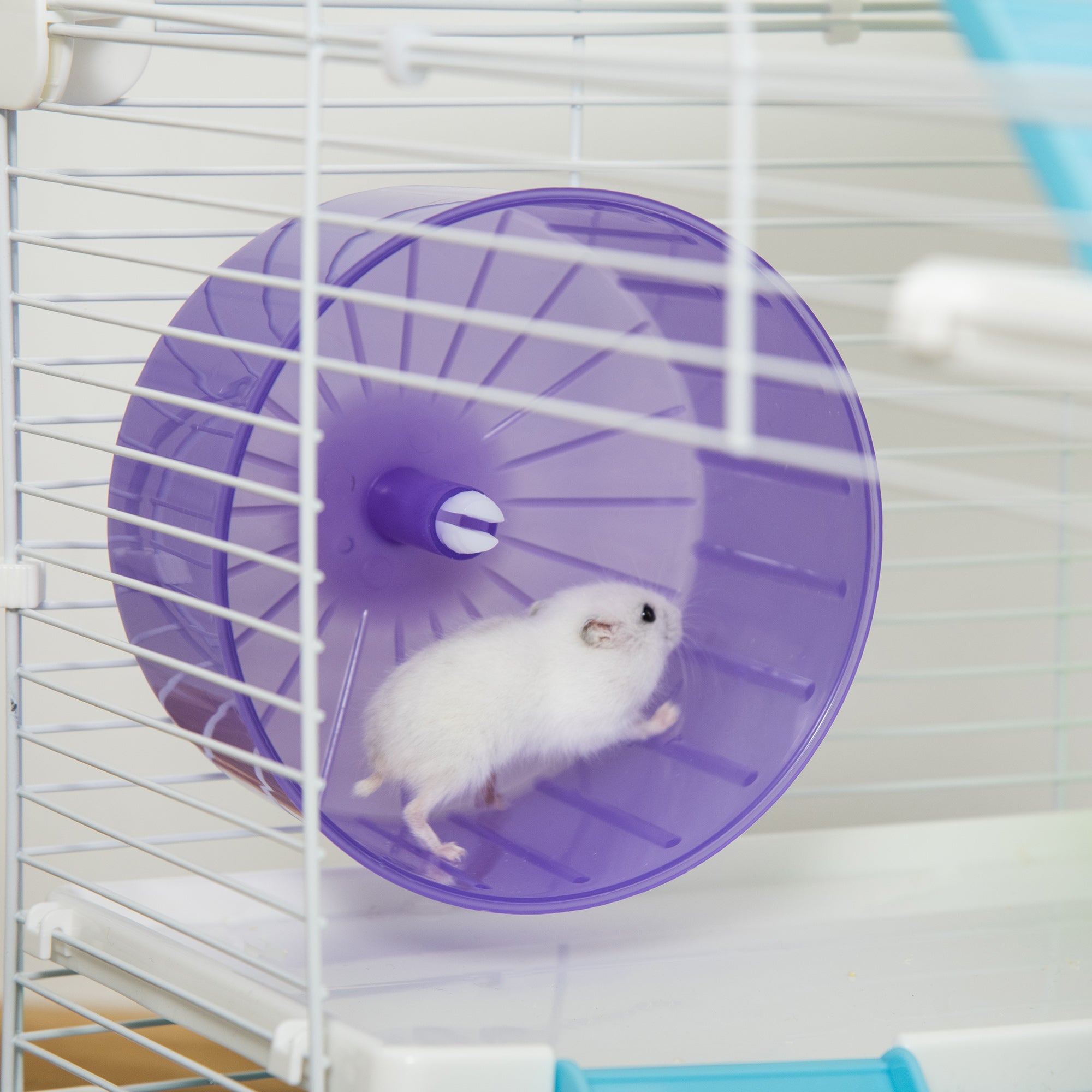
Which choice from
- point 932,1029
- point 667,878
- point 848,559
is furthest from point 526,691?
point 932,1029

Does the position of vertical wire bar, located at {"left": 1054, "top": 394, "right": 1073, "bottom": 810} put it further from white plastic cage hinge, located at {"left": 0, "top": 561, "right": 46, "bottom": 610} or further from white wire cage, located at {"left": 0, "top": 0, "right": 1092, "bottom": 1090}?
white plastic cage hinge, located at {"left": 0, "top": 561, "right": 46, "bottom": 610}

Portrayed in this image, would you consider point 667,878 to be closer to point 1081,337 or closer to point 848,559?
point 848,559

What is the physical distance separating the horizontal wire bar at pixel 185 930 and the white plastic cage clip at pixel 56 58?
692 millimetres

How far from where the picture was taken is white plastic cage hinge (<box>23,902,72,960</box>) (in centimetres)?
122

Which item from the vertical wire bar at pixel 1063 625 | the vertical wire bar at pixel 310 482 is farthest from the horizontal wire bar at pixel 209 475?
the vertical wire bar at pixel 1063 625

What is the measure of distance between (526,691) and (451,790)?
0.43ft

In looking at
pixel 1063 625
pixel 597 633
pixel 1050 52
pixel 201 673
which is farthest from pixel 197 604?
pixel 1063 625

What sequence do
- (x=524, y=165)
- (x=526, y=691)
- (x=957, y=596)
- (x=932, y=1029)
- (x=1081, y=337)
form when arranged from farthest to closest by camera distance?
(x=957, y=596)
(x=526, y=691)
(x=932, y=1029)
(x=524, y=165)
(x=1081, y=337)

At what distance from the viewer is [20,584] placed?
122cm

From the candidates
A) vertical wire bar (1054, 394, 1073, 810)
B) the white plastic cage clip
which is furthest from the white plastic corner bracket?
vertical wire bar (1054, 394, 1073, 810)

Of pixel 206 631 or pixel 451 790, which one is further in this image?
pixel 451 790

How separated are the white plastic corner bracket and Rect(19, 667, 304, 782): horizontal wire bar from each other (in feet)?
0.59

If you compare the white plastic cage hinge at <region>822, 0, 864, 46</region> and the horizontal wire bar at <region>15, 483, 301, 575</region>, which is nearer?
the horizontal wire bar at <region>15, 483, 301, 575</region>

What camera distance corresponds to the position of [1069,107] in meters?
0.62
